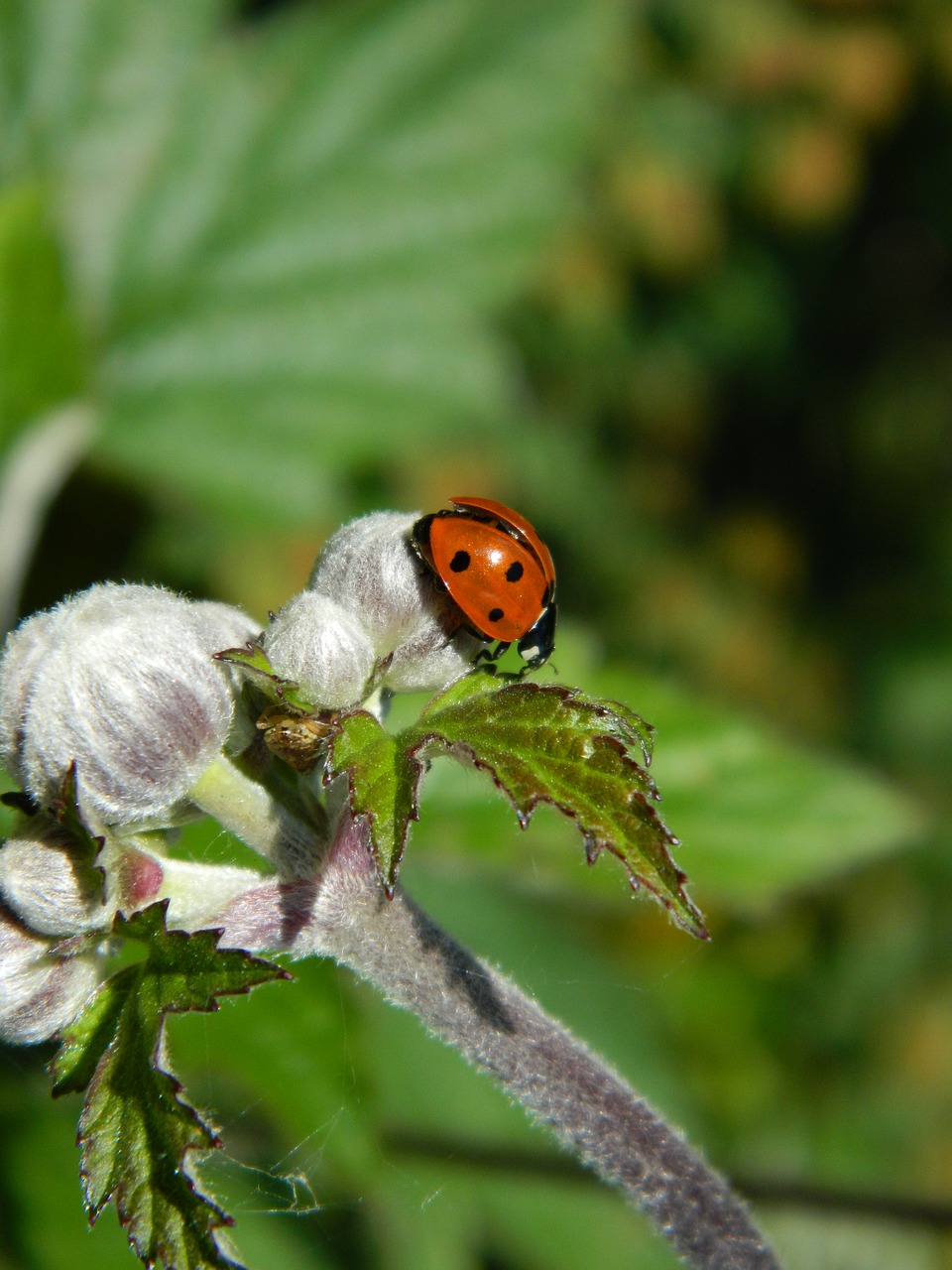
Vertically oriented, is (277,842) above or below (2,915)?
above

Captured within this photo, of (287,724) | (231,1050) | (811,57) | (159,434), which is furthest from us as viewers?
(811,57)

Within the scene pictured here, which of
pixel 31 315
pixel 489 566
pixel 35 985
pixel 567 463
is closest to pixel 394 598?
pixel 489 566

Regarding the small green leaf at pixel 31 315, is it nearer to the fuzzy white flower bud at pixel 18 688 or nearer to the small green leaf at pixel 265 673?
the fuzzy white flower bud at pixel 18 688

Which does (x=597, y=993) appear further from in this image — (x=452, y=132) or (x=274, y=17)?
(x=274, y=17)

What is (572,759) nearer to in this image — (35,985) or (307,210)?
(35,985)

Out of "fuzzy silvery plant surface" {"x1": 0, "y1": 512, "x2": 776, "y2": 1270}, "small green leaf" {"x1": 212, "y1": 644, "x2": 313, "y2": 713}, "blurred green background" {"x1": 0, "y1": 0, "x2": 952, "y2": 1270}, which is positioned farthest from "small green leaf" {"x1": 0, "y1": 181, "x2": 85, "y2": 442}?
"small green leaf" {"x1": 212, "y1": 644, "x2": 313, "y2": 713}

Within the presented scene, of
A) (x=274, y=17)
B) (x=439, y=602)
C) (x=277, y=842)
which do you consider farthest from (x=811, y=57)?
(x=277, y=842)
